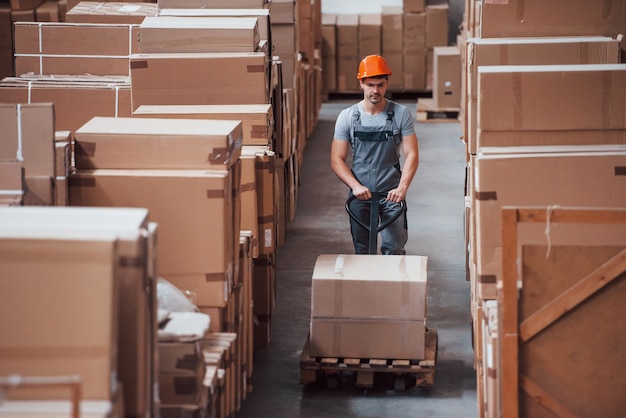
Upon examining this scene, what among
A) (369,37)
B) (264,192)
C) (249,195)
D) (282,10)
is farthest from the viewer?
(369,37)

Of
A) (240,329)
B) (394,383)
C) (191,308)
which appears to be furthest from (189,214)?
(394,383)

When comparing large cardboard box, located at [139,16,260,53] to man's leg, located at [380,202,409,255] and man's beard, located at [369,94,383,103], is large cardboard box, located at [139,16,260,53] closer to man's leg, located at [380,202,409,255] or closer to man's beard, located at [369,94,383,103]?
man's beard, located at [369,94,383,103]

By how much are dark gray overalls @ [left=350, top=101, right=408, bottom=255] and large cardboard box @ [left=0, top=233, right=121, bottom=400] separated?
370 cm

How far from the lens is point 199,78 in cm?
690

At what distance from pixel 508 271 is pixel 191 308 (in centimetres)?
147

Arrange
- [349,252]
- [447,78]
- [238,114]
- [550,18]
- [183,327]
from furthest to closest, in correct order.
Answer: [447,78], [349,252], [550,18], [238,114], [183,327]

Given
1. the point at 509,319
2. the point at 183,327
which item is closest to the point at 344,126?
the point at 509,319

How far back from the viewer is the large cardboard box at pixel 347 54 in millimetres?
18141

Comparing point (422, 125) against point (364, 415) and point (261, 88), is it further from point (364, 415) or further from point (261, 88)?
point (364, 415)

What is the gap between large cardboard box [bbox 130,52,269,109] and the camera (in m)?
6.86

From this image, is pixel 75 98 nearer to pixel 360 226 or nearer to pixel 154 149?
pixel 360 226

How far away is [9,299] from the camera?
347 centimetres

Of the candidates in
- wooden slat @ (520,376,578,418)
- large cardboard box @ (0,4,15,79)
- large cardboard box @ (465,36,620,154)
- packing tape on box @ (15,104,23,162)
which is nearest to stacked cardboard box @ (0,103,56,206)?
packing tape on box @ (15,104,23,162)

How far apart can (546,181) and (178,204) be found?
1851 mm
